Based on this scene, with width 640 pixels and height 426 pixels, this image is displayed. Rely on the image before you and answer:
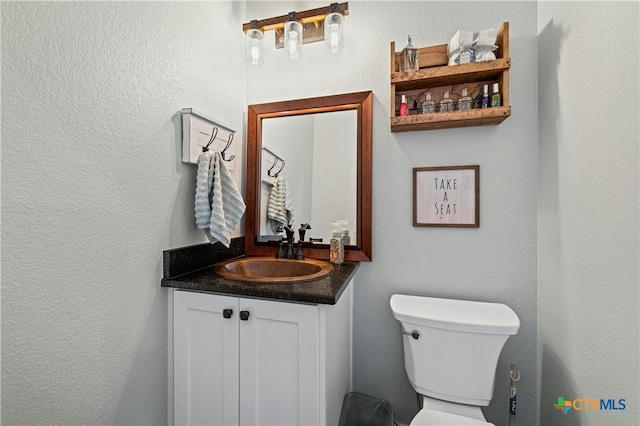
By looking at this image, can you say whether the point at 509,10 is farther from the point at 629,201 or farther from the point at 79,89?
the point at 79,89

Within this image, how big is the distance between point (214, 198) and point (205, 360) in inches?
26.3

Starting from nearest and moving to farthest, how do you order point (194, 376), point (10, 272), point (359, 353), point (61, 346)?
point (10, 272), point (61, 346), point (194, 376), point (359, 353)

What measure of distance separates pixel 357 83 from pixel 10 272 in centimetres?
157

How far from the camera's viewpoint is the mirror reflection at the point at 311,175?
156 cm

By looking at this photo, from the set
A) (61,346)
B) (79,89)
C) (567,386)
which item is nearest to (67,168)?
(79,89)

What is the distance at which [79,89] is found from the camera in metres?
0.86

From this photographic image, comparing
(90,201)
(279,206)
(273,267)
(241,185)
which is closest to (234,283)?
(273,267)

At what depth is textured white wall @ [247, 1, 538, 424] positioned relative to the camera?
136cm

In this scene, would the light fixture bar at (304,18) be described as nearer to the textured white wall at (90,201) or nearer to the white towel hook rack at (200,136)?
the textured white wall at (90,201)

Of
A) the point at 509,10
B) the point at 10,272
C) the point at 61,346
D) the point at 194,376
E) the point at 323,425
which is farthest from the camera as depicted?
the point at 509,10

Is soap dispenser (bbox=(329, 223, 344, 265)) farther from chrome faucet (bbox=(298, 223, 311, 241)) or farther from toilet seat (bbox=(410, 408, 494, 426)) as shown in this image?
toilet seat (bbox=(410, 408, 494, 426))

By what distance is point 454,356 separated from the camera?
3.80ft

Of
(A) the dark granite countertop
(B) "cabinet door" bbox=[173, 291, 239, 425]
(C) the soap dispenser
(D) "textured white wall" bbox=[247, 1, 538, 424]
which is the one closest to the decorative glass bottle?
(D) "textured white wall" bbox=[247, 1, 538, 424]

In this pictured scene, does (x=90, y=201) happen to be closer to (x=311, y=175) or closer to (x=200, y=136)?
(x=200, y=136)
